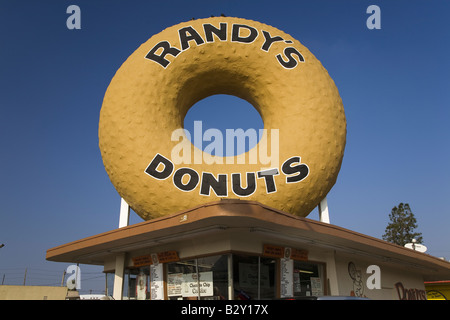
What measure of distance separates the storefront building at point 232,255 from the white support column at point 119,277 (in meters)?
0.02

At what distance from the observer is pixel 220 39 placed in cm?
949

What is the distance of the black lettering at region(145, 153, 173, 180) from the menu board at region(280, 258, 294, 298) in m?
2.84

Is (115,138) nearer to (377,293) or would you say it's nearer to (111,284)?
(111,284)

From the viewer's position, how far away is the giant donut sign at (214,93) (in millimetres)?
8148

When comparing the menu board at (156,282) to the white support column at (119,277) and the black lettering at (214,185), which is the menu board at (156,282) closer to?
the white support column at (119,277)

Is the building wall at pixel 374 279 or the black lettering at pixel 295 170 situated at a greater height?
the black lettering at pixel 295 170

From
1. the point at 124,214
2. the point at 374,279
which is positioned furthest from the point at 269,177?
the point at 374,279

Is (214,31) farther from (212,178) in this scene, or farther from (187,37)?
(212,178)

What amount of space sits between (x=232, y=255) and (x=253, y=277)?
0.67m

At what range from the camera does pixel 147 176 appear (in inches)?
324

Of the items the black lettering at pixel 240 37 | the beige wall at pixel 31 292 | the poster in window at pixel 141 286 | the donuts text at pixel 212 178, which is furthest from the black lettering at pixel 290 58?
the beige wall at pixel 31 292

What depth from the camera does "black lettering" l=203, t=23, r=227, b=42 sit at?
951 cm

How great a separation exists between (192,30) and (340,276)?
6.67m

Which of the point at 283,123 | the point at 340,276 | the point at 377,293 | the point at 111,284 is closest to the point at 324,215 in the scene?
the point at 340,276
